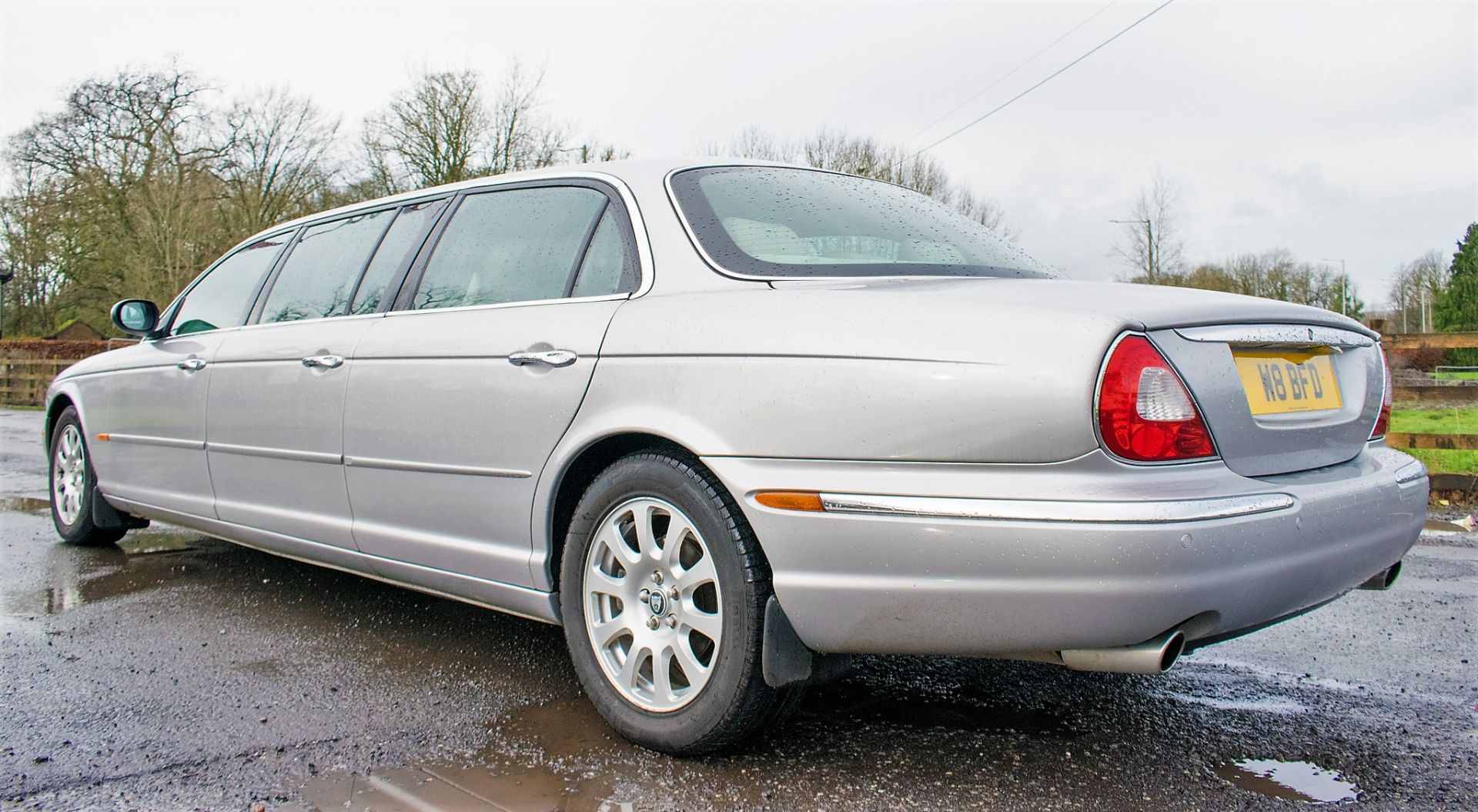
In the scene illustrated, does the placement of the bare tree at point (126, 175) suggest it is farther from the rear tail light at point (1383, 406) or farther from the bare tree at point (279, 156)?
the rear tail light at point (1383, 406)

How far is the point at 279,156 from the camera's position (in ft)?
98.3

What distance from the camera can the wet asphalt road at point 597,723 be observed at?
2.34 meters

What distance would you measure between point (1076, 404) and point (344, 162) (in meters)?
31.1

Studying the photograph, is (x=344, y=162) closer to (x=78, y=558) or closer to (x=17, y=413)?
(x=17, y=413)

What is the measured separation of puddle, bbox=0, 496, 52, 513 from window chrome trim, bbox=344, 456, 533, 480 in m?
4.31

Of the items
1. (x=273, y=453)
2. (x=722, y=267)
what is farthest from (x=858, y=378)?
(x=273, y=453)

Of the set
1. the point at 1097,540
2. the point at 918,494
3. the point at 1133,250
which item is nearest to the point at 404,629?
the point at 918,494

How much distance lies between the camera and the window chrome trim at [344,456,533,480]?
289 centimetres

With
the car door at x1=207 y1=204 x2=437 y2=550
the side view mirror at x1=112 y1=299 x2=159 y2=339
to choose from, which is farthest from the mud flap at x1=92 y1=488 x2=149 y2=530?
the car door at x1=207 y1=204 x2=437 y2=550

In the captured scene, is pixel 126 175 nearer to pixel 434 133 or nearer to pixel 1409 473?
pixel 434 133

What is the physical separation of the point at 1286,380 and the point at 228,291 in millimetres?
4076

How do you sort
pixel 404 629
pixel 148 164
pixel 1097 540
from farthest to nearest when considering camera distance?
pixel 148 164, pixel 404 629, pixel 1097 540

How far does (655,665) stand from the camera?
2555 mm

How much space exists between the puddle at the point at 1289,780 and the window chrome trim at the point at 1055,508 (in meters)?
0.66
